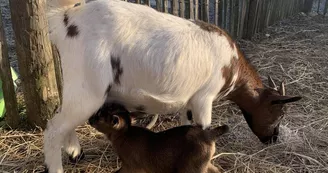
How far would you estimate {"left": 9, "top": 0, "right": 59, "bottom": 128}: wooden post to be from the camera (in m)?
3.84

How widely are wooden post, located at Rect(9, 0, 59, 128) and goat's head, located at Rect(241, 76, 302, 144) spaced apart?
1.91 metres

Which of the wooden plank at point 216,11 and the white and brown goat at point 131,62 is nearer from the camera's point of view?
the white and brown goat at point 131,62

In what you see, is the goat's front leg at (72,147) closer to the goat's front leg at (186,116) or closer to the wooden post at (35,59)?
the wooden post at (35,59)

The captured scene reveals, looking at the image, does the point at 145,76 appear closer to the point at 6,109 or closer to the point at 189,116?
the point at 189,116

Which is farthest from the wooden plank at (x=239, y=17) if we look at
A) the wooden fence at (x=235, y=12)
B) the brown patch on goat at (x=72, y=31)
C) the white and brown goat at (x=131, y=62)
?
the brown patch on goat at (x=72, y=31)

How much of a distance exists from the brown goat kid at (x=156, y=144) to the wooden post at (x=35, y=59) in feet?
3.23

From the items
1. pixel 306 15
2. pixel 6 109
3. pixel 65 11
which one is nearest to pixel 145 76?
pixel 65 11

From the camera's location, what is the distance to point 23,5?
3.80 m

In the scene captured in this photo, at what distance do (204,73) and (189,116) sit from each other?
0.69 meters

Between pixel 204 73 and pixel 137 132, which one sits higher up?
pixel 204 73

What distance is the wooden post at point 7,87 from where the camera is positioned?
405 centimetres

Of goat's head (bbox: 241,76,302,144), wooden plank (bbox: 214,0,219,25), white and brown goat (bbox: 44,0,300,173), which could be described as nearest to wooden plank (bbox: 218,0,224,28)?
wooden plank (bbox: 214,0,219,25)

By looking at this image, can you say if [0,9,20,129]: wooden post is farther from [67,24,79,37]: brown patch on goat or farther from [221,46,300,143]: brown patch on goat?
[221,46,300,143]: brown patch on goat

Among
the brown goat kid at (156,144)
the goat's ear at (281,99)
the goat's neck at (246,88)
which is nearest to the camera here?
the brown goat kid at (156,144)
